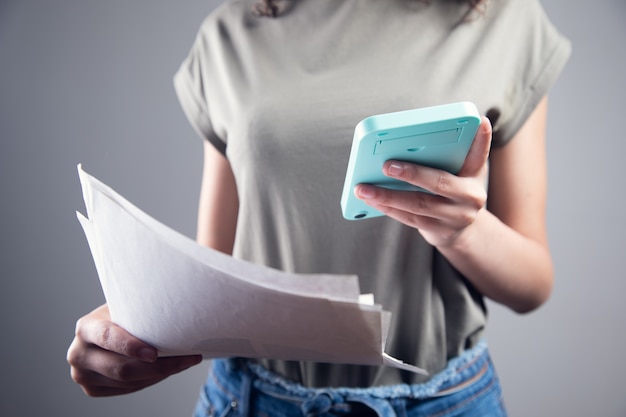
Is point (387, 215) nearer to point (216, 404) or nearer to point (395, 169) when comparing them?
point (395, 169)

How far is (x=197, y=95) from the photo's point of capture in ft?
1.89

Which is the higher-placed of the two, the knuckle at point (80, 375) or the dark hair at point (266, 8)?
the dark hair at point (266, 8)

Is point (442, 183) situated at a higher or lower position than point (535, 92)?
lower

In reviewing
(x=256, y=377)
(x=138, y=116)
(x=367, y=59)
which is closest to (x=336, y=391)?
(x=256, y=377)

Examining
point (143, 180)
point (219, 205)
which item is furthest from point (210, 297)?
point (143, 180)

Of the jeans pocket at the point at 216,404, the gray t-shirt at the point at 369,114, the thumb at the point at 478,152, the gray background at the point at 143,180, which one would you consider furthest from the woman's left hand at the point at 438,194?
the gray background at the point at 143,180

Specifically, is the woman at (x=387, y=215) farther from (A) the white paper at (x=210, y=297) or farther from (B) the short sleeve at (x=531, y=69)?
(A) the white paper at (x=210, y=297)

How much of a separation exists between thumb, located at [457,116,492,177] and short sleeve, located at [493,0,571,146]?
16 cm

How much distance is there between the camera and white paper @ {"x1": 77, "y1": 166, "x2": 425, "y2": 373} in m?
0.25

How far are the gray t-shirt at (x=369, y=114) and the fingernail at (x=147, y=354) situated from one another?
16 centimetres

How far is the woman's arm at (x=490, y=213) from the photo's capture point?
0.33m

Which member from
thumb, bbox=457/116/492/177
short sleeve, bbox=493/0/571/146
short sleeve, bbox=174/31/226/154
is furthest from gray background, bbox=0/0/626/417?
thumb, bbox=457/116/492/177

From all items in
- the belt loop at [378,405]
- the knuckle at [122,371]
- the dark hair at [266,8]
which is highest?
the dark hair at [266,8]

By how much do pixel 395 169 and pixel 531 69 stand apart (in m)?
0.27
